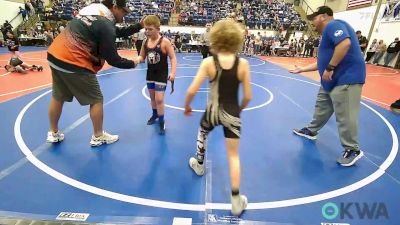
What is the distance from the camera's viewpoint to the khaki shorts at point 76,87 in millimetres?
3369

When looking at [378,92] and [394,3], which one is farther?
[394,3]

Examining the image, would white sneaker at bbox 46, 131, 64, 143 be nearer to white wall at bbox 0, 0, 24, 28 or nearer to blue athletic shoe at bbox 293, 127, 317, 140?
blue athletic shoe at bbox 293, 127, 317, 140

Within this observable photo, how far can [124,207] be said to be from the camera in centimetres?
257

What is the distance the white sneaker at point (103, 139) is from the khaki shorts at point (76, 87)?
0.58 m

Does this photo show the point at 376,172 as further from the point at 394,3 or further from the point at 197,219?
the point at 394,3

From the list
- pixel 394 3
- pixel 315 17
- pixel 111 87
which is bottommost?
pixel 111 87

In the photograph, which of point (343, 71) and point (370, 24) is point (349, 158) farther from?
point (370, 24)

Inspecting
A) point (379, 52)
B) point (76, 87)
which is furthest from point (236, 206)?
point (379, 52)

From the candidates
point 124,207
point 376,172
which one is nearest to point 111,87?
point 124,207

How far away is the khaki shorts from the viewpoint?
337 cm

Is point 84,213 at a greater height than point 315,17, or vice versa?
point 315,17

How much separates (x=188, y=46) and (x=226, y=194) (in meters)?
17.8

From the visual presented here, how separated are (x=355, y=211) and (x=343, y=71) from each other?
66.6 inches

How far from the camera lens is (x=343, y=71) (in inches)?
134
